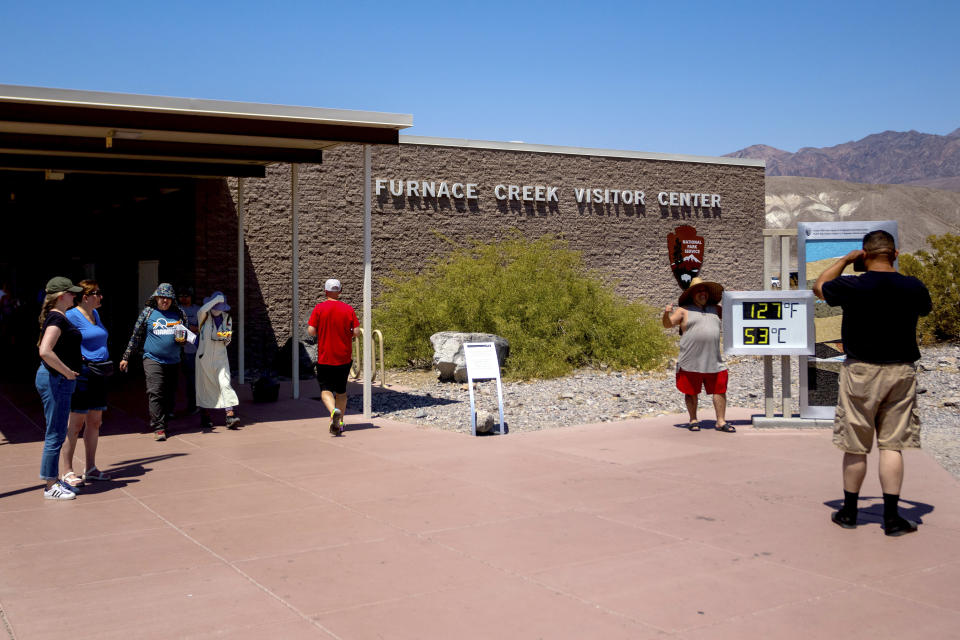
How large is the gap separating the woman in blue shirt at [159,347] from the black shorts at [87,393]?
252cm

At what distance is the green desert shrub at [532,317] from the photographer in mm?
18266

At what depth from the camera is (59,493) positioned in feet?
26.0

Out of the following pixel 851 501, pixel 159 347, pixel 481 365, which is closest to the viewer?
pixel 851 501

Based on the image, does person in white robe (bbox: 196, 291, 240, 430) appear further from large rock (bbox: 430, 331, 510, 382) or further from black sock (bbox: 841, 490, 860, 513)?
black sock (bbox: 841, 490, 860, 513)

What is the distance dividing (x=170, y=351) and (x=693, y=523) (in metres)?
6.45

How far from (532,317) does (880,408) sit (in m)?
12.0

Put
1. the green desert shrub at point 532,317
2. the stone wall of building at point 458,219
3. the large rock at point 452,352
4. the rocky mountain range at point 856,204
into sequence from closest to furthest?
the large rock at point 452,352 → the green desert shrub at point 532,317 → the stone wall of building at point 458,219 → the rocky mountain range at point 856,204

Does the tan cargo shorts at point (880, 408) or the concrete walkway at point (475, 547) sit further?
the tan cargo shorts at point (880, 408)

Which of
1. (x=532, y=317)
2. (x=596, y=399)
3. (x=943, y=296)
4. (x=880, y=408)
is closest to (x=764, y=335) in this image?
(x=596, y=399)

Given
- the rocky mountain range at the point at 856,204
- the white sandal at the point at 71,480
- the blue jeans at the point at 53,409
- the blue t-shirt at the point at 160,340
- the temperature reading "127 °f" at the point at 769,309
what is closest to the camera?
the blue jeans at the point at 53,409

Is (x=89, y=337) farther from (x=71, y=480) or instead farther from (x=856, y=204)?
(x=856, y=204)

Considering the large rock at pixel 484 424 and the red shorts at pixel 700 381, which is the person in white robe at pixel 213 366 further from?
the red shorts at pixel 700 381

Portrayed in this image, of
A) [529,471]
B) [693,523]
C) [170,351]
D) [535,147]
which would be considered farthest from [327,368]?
[535,147]

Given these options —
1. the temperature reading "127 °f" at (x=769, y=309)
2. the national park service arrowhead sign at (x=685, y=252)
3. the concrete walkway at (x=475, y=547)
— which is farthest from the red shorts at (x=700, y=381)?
the national park service arrowhead sign at (x=685, y=252)
